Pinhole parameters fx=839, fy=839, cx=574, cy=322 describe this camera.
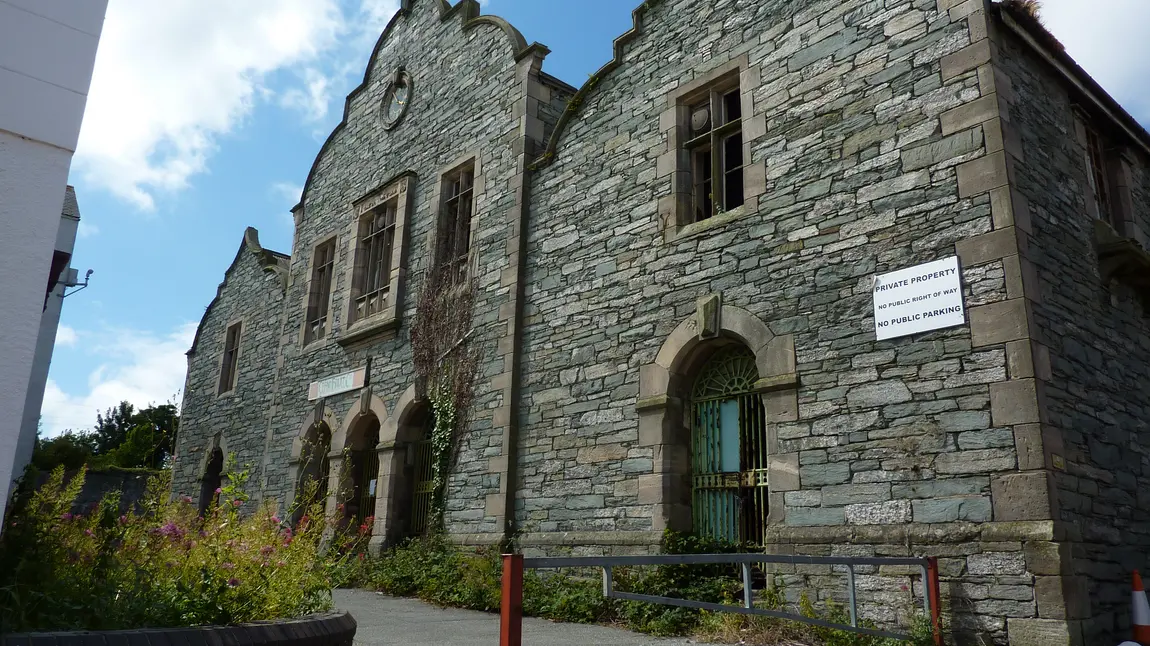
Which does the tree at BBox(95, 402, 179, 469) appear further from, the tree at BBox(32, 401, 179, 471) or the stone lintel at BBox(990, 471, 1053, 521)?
the stone lintel at BBox(990, 471, 1053, 521)

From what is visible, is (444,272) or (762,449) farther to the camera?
(444,272)

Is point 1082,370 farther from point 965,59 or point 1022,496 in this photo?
point 965,59

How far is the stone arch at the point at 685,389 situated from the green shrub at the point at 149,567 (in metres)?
3.48

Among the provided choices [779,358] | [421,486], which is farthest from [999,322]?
[421,486]

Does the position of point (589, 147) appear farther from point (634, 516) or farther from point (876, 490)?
point (876, 490)

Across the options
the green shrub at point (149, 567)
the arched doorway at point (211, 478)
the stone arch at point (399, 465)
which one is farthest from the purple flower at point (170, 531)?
the arched doorway at point (211, 478)

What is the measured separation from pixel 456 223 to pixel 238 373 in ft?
28.1

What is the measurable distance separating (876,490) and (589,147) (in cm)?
557

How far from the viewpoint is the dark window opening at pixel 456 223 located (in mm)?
12258

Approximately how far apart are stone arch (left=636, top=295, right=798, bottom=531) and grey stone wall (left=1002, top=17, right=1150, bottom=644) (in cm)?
212

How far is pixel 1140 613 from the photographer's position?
612 cm

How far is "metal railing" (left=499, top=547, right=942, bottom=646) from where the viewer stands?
304 cm

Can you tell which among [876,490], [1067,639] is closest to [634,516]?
[876,490]

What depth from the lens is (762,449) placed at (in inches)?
311
